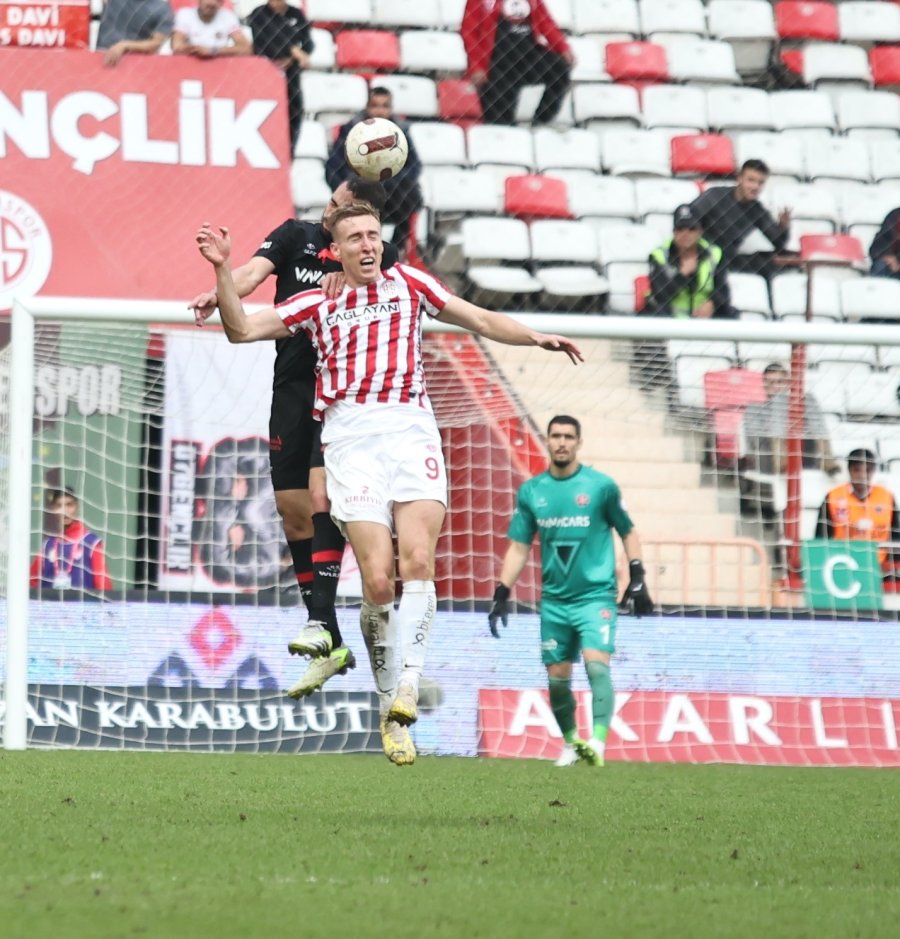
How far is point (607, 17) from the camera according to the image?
15.9 metres

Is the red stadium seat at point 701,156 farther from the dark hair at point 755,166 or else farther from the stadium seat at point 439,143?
the stadium seat at point 439,143

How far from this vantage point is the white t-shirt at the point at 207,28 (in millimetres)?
13289

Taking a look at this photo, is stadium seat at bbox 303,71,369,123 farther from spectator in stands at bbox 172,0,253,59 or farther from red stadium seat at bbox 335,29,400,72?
spectator in stands at bbox 172,0,253,59

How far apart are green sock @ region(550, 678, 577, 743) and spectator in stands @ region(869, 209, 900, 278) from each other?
19.5 ft

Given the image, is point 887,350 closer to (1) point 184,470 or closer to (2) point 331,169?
(2) point 331,169

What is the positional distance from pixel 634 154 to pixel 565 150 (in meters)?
0.63

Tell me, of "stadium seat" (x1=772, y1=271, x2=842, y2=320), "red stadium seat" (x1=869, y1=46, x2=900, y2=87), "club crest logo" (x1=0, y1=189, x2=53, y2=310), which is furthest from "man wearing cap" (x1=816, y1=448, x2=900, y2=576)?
"red stadium seat" (x1=869, y1=46, x2=900, y2=87)

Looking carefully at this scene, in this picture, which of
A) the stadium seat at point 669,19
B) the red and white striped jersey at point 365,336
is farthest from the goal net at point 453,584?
the stadium seat at point 669,19

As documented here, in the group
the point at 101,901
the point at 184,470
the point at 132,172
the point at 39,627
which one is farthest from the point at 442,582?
the point at 101,901

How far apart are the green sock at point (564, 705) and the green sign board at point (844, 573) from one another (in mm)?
2091

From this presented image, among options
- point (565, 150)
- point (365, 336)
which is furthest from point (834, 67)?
point (365, 336)

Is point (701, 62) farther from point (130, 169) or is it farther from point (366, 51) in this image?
point (130, 169)

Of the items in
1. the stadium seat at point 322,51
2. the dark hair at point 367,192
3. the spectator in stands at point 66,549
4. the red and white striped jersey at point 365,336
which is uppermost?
the stadium seat at point 322,51

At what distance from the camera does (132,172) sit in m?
12.5
